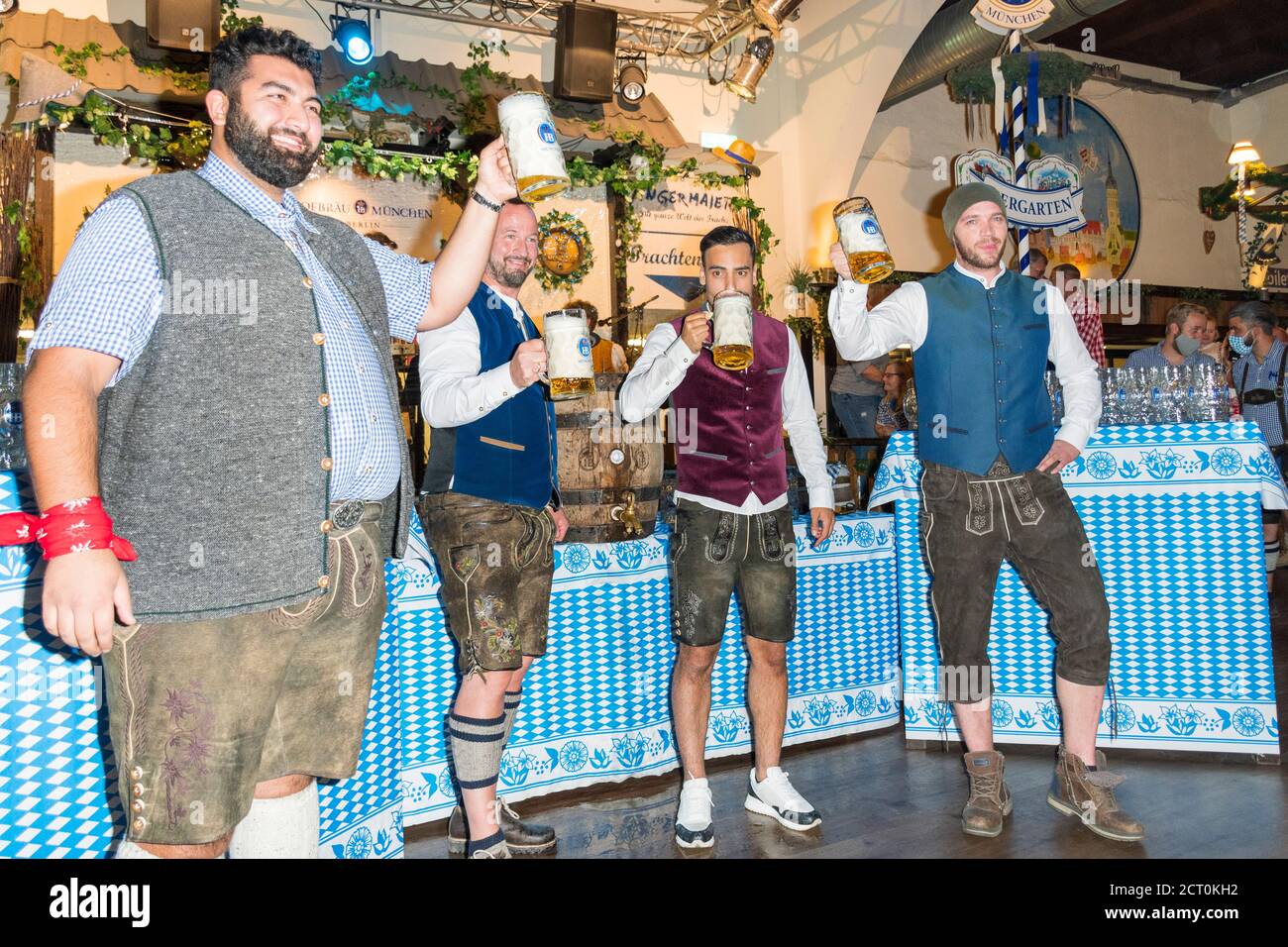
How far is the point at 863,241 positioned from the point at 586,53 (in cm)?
626

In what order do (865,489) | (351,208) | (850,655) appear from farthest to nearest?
(351,208) → (865,489) → (850,655)

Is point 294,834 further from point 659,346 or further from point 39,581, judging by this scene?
point 659,346

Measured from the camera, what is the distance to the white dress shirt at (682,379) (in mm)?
2461

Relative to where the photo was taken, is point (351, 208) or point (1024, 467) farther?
point (351, 208)

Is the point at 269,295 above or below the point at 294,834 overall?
above

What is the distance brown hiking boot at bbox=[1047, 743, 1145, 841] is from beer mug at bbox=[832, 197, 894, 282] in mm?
1455

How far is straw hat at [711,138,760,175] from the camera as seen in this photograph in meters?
8.00

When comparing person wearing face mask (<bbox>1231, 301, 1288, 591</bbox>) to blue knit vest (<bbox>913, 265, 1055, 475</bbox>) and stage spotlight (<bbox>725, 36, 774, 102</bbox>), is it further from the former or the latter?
blue knit vest (<bbox>913, 265, 1055, 475</bbox>)

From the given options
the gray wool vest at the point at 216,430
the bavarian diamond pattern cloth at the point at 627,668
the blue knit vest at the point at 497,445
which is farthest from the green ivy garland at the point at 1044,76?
the gray wool vest at the point at 216,430

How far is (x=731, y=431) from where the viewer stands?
8.61ft

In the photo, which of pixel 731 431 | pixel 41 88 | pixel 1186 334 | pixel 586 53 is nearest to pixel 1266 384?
pixel 1186 334

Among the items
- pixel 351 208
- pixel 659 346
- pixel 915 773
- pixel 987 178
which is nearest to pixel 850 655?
pixel 915 773
